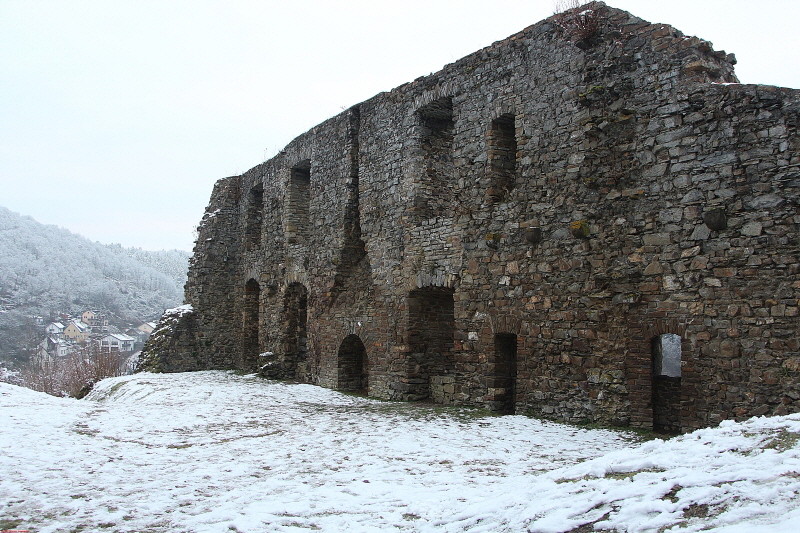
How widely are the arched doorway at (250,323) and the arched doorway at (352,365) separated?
6.17 m

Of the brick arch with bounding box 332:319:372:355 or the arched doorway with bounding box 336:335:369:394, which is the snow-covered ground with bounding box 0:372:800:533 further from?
the arched doorway with bounding box 336:335:369:394

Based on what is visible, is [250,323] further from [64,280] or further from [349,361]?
[64,280]

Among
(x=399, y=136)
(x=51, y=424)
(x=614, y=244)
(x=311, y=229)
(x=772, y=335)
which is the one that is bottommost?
(x=51, y=424)

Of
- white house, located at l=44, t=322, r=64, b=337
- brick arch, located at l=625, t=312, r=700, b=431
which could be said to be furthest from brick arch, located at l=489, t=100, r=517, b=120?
white house, located at l=44, t=322, r=64, b=337

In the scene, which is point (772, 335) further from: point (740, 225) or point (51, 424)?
point (51, 424)

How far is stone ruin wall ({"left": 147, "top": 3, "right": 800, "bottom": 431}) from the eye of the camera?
671 centimetres

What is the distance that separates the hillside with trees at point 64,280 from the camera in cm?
6097

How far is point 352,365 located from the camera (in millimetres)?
13500

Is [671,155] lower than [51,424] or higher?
higher

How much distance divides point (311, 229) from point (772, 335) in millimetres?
10512

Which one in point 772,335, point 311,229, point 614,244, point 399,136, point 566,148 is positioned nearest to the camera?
point 772,335

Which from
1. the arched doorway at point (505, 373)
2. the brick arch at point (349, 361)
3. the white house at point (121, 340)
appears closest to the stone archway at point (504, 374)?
the arched doorway at point (505, 373)

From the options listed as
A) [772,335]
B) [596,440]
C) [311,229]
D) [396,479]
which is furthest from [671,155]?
[311,229]

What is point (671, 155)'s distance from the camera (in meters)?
7.47
